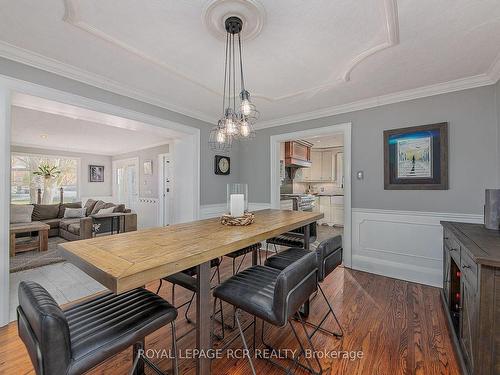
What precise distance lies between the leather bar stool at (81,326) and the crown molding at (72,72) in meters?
2.19

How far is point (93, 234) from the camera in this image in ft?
15.1

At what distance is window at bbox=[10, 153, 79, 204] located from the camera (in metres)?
5.91

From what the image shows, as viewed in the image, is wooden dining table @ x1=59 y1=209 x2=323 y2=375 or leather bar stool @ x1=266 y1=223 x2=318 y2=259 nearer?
wooden dining table @ x1=59 y1=209 x2=323 y2=375

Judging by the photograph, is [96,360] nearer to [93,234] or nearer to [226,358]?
[226,358]

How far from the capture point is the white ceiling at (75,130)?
2.47 metres

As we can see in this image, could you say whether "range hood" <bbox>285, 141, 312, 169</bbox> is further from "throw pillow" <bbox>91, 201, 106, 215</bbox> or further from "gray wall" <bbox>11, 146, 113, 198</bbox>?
"gray wall" <bbox>11, 146, 113, 198</bbox>

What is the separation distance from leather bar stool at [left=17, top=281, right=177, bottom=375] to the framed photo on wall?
7469 mm

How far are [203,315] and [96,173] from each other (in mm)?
7834

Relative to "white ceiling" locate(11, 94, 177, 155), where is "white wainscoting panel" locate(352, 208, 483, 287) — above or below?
below

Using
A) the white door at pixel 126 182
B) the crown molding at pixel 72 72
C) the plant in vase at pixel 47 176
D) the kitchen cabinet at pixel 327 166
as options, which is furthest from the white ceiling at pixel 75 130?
the kitchen cabinet at pixel 327 166

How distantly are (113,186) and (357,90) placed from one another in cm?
785

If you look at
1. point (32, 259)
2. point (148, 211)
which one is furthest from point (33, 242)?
point (148, 211)

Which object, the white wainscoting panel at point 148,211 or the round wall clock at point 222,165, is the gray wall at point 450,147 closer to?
the round wall clock at point 222,165

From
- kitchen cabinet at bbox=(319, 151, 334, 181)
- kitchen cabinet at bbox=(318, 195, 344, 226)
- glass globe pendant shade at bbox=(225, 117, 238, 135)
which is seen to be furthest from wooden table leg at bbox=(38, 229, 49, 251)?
kitchen cabinet at bbox=(319, 151, 334, 181)
